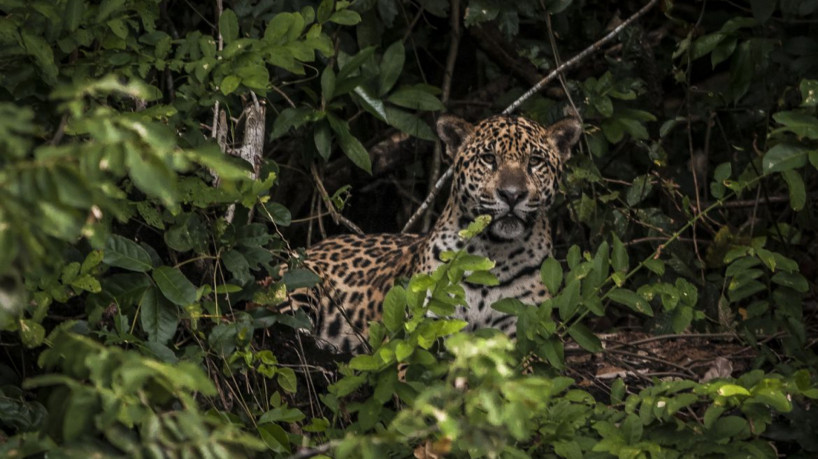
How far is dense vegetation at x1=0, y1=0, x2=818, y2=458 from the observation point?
2.88 m

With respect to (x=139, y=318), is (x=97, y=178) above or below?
above

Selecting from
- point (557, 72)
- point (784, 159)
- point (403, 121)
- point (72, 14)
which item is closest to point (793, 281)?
point (784, 159)

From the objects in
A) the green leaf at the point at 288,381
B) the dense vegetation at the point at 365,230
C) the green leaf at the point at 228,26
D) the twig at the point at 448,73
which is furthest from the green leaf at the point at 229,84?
the twig at the point at 448,73

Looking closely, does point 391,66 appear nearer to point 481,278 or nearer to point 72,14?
point 72,14

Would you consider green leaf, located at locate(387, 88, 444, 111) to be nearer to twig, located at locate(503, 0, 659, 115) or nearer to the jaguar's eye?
the jaguar's eye

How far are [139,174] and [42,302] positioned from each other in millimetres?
1841

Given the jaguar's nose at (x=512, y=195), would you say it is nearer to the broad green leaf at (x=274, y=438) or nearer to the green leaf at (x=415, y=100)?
the green leaf at (x=415, y=100)

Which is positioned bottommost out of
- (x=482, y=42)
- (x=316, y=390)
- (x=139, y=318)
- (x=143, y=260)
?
(x=316, y=390)

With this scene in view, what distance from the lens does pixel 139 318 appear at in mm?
4695

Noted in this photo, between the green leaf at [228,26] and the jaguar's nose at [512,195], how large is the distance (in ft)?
5.32

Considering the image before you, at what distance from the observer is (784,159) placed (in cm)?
494

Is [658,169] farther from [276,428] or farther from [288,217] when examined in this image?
[276,428]

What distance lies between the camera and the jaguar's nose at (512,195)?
19.7 ft

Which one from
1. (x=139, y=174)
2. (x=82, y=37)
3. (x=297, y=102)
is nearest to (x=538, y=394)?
(x=139, y=174)
